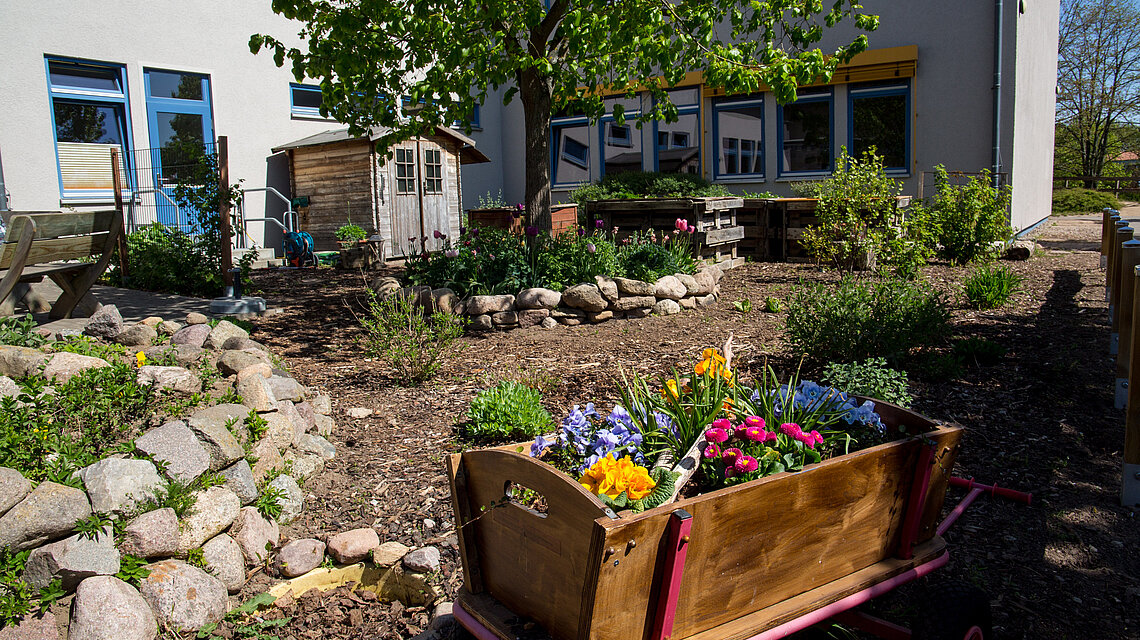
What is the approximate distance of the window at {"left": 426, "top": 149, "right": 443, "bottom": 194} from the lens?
15.4 m

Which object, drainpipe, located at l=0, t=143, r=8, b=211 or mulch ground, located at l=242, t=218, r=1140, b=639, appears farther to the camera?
drainpipe, located at l=0, t=143, r=8, b=211

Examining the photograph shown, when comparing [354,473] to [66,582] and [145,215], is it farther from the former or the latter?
[145,215]

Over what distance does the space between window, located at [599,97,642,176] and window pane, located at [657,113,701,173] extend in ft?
1.94

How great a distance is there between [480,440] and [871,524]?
254 cm

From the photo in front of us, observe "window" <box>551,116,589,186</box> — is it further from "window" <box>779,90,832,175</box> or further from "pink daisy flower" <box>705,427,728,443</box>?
"pink daisy flower" <box>705,427,728,443</box>

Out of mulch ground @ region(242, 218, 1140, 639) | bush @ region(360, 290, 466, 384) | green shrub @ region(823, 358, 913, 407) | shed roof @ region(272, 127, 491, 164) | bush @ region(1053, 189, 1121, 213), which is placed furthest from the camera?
bush @ region(1053, 189, 1121, 213)

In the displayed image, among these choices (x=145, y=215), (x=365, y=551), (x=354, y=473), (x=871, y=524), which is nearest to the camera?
(x=871, y=524)

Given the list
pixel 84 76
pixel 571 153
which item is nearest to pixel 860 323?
pixel 84 76

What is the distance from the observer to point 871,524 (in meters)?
2.30

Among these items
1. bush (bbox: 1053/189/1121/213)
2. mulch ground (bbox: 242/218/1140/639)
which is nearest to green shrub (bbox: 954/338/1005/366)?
mulch ground (bbox: 242/218/1140/639)

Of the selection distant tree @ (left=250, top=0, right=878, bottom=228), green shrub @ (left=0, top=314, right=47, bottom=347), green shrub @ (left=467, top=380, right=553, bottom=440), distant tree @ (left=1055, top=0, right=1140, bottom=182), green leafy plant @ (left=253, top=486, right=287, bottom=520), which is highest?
distant tree @ (left=1055, top=0, right=1140, bottom=182)

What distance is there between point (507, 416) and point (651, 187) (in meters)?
10.8

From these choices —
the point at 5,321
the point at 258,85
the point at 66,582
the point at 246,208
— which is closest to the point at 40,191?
the point at 246,208

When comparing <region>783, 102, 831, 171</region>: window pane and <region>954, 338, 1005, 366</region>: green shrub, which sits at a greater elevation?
<region>783, 102, 831, 171</region>: window pane
